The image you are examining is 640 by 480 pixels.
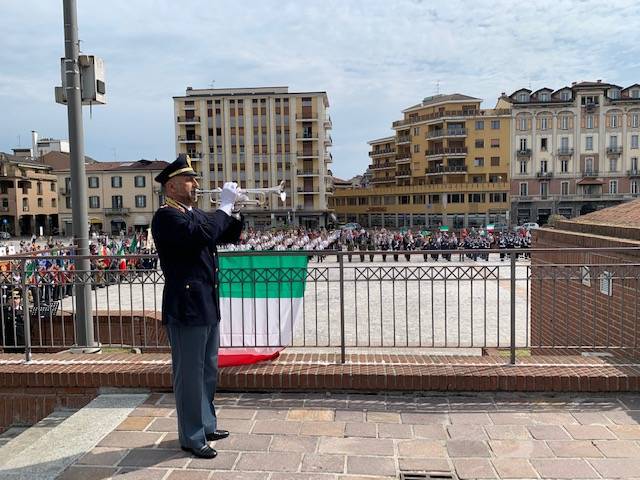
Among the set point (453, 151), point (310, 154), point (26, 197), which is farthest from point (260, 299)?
point (26, 197)

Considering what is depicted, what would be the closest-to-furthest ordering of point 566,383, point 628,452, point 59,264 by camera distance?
point 628,452
point 566,383
point 59,264

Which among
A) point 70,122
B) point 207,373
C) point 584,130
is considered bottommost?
point 207,373

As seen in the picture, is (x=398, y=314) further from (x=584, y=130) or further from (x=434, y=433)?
(x=584, y=130)

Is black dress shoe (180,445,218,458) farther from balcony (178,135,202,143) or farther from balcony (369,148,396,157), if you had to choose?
balcony (369,148,396,157)

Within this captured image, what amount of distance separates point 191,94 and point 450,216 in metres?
38.6

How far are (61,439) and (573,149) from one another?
78.6 meters

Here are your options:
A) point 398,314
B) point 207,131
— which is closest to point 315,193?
point 207,131

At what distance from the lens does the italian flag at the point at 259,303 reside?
5.29 meters

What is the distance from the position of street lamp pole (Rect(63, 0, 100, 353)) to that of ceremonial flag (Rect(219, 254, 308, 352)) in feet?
5.14

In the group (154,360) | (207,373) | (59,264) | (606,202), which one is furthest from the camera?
(606,202)

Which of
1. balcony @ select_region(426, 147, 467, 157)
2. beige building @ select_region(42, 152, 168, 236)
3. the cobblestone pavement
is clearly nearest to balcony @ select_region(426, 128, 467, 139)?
balcony @ select_region(426, 147, 467, 157)

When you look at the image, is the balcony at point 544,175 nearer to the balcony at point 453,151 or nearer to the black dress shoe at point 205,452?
the balcony at point 453,151

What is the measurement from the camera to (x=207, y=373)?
392cm

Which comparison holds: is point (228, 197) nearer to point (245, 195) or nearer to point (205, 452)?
point (245, 195)
